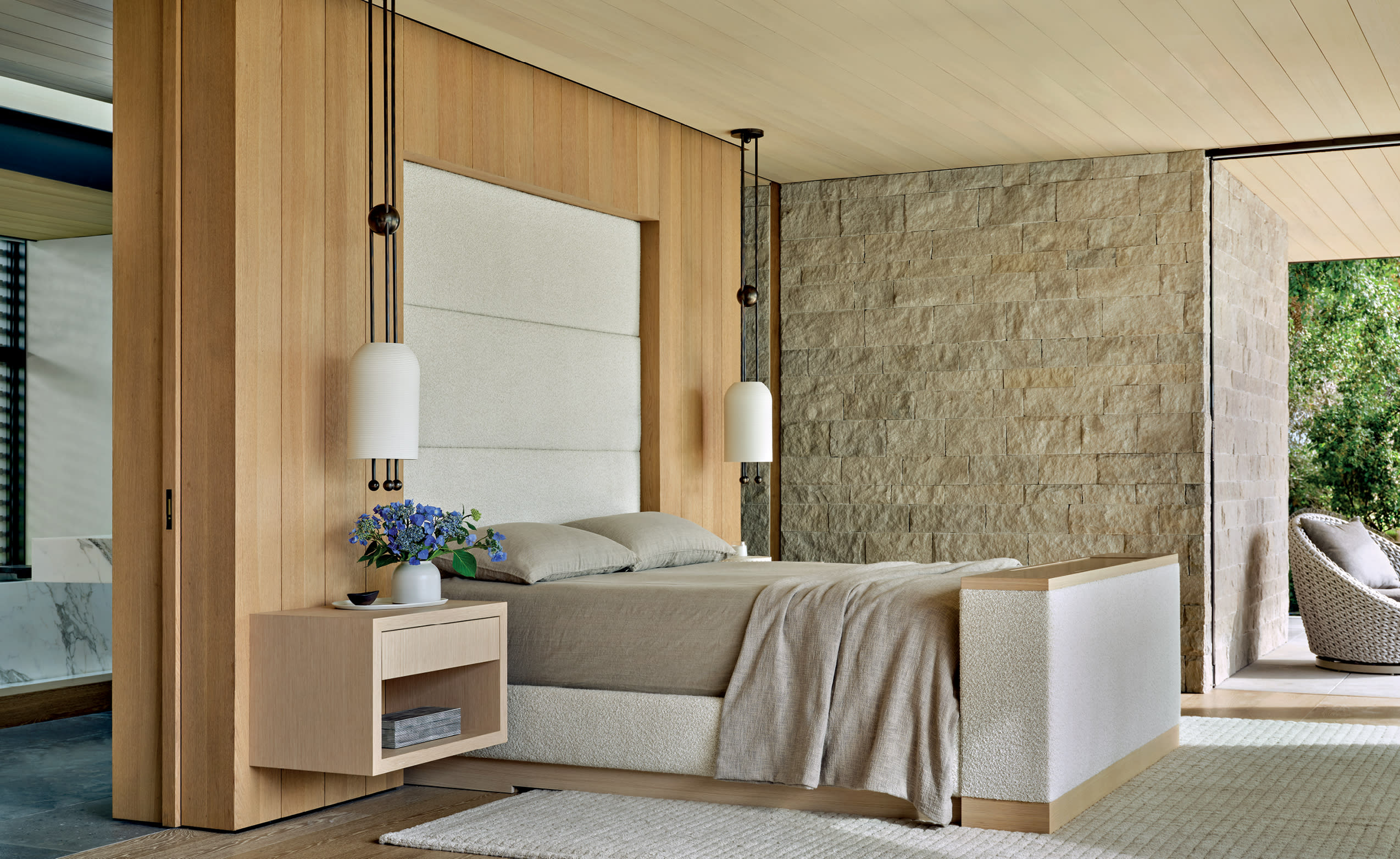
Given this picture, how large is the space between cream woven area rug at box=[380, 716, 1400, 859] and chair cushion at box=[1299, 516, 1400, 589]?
8.96ft

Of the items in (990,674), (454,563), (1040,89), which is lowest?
(990,674)

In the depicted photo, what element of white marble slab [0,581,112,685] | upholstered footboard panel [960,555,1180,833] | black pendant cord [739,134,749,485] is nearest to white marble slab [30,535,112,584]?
white marble slab [0,581,112,685]

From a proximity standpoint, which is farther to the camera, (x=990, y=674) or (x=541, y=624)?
(x=541, y=624)

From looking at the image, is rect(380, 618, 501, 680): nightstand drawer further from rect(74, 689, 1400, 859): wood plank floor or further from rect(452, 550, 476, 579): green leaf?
rect(74, 689, 1400, 859): wood plank floor

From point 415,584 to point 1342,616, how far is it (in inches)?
186

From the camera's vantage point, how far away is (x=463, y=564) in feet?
12.8

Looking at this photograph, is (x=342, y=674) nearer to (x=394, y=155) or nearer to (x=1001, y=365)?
(x=394, y=155)

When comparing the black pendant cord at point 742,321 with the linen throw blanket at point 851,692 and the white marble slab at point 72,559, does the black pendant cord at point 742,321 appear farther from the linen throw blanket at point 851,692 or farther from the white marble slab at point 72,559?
the white marble slab at point 72,559

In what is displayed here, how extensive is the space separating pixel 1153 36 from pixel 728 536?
2.69 metres

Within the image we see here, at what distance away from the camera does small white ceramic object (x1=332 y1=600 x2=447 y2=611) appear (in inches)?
143

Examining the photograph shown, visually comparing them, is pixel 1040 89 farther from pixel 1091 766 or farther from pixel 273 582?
pixel 273 582

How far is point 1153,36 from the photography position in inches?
173

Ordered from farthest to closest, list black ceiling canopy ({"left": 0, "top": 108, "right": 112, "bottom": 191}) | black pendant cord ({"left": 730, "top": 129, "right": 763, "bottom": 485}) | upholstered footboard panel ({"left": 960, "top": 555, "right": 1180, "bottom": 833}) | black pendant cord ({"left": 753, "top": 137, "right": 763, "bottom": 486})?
black pendant cord ({"left": 753, "top": 137, "right": 763, "bottom": 486}) < black pendant cord ({"left": 730, "top": 129, "right": 763, "bottom": 485}) < black ceiling canopy ({"left": 0, "top": 108, "right": 112, "bottom": 191}) < upholstered footboard panel ({"left": 960, "top": 555, "right": 1180, "bottom": 833})

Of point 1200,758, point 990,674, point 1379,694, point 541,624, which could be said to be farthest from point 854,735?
point 1379,694
